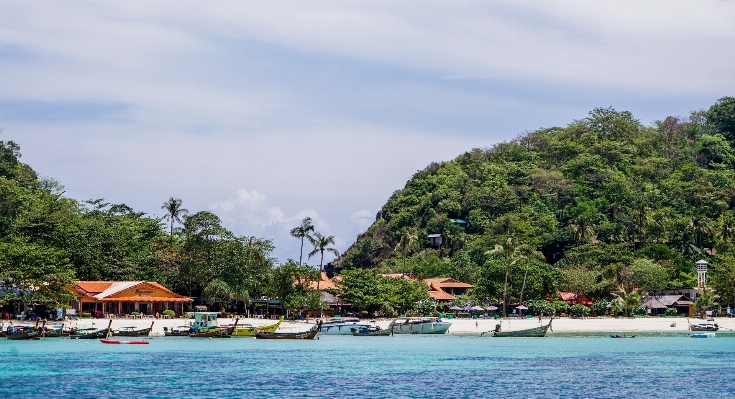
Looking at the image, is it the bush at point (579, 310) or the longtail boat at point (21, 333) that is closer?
the longtail boat at point (21, 333)

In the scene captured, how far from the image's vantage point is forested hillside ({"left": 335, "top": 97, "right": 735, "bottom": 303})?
104 meters

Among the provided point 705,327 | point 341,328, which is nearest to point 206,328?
point 341,328

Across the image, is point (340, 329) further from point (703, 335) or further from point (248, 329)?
point (703, 335)

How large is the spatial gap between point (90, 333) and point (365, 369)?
2962cm

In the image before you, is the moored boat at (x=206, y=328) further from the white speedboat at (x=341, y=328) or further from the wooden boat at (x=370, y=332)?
the wooden boat at (x=370, y=332)

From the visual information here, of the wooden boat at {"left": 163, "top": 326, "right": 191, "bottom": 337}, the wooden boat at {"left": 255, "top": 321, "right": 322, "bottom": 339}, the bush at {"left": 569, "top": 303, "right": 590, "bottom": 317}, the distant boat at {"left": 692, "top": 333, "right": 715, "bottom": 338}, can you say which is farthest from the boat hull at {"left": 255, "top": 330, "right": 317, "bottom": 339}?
the distant boat at {"left": 692, "top": 333, "right": 715, "bottom": 338}

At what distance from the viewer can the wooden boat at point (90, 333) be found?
241 ft

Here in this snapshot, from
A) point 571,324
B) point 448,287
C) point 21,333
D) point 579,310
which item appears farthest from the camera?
point 448,287

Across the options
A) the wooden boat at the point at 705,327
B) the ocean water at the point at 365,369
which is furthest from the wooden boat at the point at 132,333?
the wooden boat at the point at 705,327

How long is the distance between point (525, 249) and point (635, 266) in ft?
56.3

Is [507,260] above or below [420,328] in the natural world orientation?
above

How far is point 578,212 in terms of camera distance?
135375 millimetres

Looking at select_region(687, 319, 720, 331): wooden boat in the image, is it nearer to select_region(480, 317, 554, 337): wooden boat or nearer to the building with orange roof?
select_region(480, 317, 554, 337): wooden boat

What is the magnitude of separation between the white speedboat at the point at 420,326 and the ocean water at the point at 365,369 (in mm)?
10829
